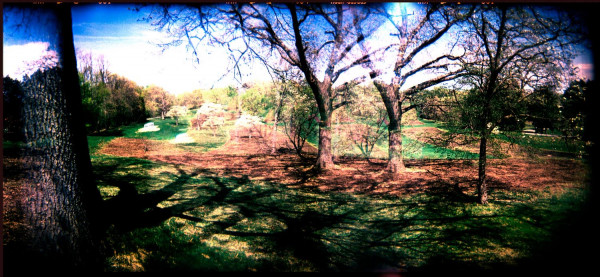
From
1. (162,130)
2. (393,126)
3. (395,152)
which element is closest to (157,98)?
(162,130)

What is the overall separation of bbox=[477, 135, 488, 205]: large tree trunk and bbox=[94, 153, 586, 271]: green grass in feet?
0.34

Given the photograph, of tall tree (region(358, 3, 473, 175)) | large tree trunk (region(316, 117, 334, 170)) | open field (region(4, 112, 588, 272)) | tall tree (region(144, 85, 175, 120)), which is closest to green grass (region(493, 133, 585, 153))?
open field (region(4, 112, 588, 272))

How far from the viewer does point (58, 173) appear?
246 cm

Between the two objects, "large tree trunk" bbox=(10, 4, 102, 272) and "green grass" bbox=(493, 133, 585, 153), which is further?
"green grass" bbox=(493, 133, 585, 153)

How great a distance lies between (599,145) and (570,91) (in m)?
0.78

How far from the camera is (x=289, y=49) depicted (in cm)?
306

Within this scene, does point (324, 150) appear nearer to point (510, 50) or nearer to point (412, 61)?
point (412, 61)

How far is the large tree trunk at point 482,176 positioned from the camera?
2.98m

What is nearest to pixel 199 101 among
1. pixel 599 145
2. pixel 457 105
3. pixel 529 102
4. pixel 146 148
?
pixel 146 148

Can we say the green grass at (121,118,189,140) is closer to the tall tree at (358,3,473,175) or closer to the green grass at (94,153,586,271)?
the green grass at (94,153,586,271)

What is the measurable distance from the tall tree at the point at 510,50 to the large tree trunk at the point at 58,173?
4.57 m

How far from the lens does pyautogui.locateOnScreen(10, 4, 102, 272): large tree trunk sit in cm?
240

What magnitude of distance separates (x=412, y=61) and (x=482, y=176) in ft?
5.69

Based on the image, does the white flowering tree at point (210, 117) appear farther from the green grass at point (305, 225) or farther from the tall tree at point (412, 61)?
the tall tree at point (412, 61)
